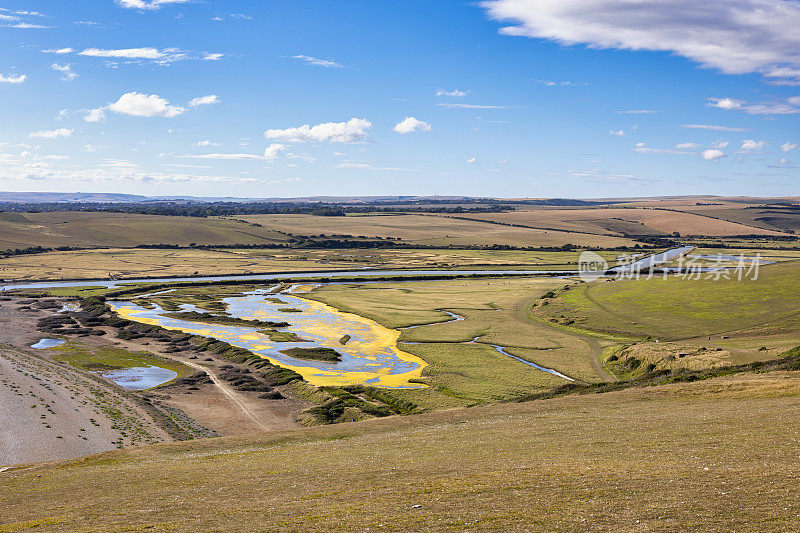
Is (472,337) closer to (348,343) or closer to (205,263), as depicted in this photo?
(348,343)

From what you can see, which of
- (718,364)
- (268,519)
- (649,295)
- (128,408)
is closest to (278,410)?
(128,408)

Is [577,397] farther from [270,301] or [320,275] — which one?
[320,275]

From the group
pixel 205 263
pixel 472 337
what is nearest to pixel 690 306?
pixel 472 337

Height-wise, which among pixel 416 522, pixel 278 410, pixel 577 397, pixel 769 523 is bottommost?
pixel 278 410

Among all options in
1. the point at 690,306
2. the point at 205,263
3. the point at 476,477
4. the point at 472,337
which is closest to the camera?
the point at 476,477

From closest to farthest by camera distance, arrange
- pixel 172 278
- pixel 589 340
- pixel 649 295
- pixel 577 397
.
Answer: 1. pixel 577 397
2. pixel 589 340
3. pixel 649 295
4. pixel 172 278

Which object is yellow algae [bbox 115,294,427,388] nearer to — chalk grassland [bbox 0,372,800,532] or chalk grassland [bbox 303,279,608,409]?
chalk grassland [bbox 303,279,608,409]
